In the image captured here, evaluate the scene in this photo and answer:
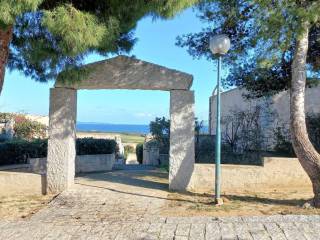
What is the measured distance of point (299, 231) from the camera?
6941 mm

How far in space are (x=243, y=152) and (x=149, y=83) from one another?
5.54 metres

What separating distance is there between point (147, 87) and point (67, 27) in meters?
3.56

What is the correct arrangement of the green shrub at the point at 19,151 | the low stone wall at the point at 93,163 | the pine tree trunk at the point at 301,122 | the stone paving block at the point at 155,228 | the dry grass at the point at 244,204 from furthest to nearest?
the low stone wall at the point at 93,163 → the green shrub at the point at 19,151 → the pine tree trunk at the point at 301,122 → the dry grass at the point at 244,204 → the stone paving block at the point at 155,228

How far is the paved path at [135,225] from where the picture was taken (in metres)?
6.95

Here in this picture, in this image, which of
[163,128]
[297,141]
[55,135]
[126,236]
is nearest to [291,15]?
[297,141]

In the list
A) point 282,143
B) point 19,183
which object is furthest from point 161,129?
Answer: point 19,183

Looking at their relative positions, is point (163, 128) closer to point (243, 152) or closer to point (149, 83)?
point (243, 152)

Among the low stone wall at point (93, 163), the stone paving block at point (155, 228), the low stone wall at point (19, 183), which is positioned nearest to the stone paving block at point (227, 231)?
the stone paving block at point (155, 228)

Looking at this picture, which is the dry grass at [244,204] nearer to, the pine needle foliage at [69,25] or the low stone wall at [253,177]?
the low stone wall at [253,177]

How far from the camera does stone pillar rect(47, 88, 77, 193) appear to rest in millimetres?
11047

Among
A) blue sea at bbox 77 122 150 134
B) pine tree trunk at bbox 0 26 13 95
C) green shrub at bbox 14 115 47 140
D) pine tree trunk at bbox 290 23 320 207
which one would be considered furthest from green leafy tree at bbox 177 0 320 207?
blue sea at bbox 77 122 150 134

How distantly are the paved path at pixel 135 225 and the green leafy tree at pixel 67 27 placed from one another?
9.50 feet

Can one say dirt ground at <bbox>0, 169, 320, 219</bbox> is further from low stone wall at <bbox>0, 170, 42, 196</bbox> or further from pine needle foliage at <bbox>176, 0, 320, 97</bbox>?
pine needle foliage at <bbox>176, 0, 320, 97</bbox>

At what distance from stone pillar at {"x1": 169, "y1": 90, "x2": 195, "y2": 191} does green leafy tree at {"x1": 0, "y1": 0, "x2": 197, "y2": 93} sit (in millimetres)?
2074
